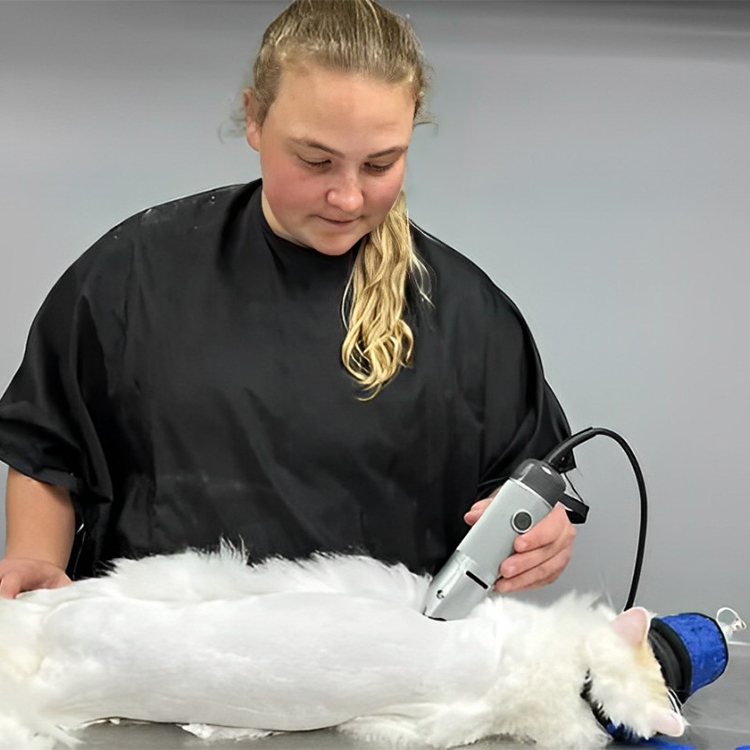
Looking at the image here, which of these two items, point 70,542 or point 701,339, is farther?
point 701,339

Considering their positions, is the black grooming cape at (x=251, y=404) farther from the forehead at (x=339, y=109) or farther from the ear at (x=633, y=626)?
the ear at (x=633, y=626)

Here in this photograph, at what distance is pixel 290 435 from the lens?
1.16 meters

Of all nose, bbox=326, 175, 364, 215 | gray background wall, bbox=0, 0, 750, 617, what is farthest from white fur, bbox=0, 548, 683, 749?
gray background wall, bbox=0, 0, 750, 617

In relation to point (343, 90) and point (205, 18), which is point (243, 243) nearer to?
point (343, 90)

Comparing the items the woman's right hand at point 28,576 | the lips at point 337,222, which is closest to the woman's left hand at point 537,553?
the lips at point 337,222

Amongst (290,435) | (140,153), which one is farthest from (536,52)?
(290,435)

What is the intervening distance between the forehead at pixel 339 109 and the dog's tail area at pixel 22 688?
0.47 meters

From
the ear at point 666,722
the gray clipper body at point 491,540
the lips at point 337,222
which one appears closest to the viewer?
the ear at point 666,722

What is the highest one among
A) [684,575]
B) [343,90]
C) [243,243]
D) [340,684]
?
[343,90]

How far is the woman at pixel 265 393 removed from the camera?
116cm

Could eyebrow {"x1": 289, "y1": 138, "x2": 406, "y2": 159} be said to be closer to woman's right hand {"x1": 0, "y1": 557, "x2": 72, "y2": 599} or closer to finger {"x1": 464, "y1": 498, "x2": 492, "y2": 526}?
finger {"x1": 464, "y1": 498, "x2": 492, "y2": 526}

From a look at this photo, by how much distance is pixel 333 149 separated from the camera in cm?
104

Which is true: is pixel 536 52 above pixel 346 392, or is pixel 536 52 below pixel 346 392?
above

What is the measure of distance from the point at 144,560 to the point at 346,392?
257 mm
